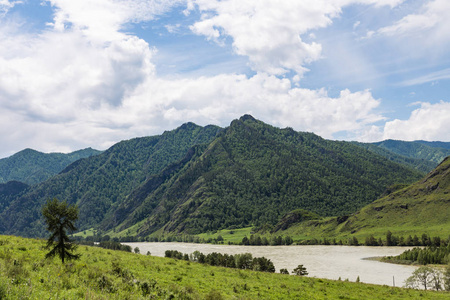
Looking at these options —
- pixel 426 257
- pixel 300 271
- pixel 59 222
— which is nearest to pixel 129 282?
pixel 59 222

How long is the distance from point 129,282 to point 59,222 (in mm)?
12532

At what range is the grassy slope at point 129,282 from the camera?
14609 mm

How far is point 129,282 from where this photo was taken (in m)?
20.2

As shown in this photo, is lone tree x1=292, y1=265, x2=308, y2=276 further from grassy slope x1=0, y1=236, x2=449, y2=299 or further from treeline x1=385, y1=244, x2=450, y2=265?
treeline x1=385, y1=244, x2=450, y2=265

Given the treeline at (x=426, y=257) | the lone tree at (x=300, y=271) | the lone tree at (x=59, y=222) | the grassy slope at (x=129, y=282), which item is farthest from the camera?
the treeline at (x=426, y=257)

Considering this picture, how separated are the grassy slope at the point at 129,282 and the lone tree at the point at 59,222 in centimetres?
146

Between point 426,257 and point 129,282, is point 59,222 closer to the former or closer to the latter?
point 129,282

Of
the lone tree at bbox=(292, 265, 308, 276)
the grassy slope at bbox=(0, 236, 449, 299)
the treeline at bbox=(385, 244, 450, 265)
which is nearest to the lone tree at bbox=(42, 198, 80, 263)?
the grassy slope at bbox=(0, 236, 449, 299)

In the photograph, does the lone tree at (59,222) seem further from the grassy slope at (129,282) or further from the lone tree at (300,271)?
the lone tree at (300,271)

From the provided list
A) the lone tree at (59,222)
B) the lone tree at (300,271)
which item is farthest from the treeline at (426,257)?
the lone tree at (59,222)

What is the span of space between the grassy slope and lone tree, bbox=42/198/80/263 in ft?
4.79

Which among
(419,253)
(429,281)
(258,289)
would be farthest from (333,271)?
(258,289)

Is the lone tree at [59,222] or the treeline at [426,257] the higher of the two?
the lone tree at [59,222]

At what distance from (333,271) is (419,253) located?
53745 mm
